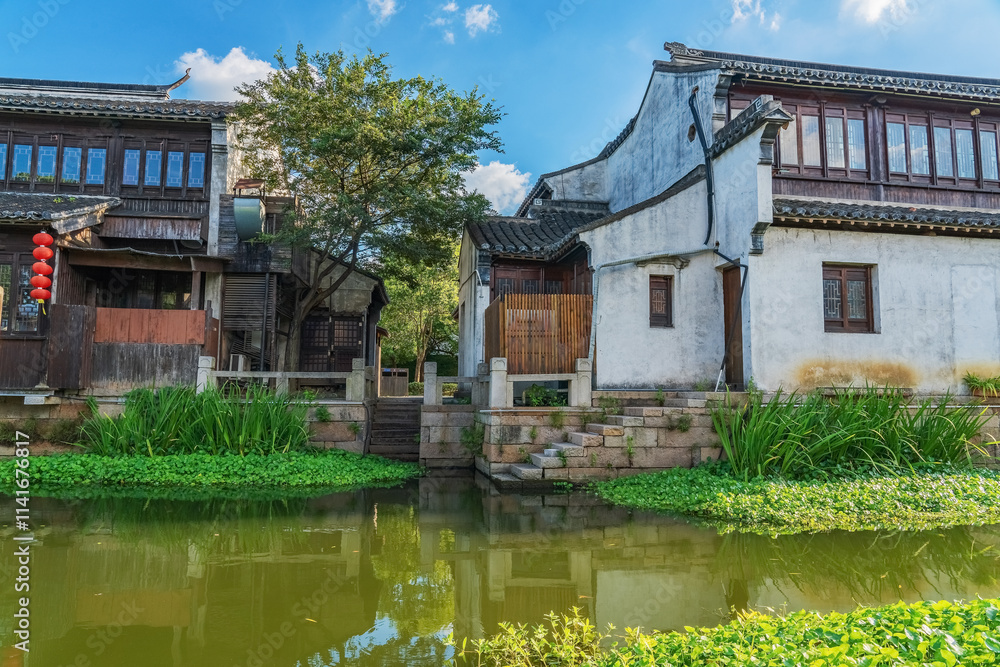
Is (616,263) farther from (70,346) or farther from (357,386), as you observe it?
(70,346)

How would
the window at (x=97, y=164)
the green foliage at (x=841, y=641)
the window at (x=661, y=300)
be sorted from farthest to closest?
the window at (x=97, y=164) → the window at (x=661, y=300) → the green foliage at (x=841, y=641)

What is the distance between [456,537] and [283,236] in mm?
9707

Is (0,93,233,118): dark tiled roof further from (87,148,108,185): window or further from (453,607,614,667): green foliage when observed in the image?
(453,607,614,667): green foliage

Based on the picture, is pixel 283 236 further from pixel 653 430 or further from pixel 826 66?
pixel 826 66

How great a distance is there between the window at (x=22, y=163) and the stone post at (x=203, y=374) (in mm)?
7201

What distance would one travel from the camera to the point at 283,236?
13961 millimetres

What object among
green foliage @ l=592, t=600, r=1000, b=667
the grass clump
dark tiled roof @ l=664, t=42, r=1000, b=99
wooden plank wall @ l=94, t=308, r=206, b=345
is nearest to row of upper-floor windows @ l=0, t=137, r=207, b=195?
wooden plank wall @ l=94, t=308, r=206, b=345

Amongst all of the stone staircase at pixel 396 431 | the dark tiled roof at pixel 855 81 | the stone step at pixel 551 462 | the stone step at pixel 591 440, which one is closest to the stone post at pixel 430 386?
the stone staircase at pixel 396 431

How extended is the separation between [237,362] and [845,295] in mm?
12887

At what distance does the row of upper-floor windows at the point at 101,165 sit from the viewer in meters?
14.1

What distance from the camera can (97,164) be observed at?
14.4 m

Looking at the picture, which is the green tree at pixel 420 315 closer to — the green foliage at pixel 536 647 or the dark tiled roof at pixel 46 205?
the dark tiled roof at pixel 46 205

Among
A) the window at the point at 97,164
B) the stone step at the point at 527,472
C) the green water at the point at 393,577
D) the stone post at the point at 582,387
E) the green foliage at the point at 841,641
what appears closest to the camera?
the green foliage at the point at 841,641

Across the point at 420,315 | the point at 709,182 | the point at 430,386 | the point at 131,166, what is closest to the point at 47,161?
the point at 131,166
